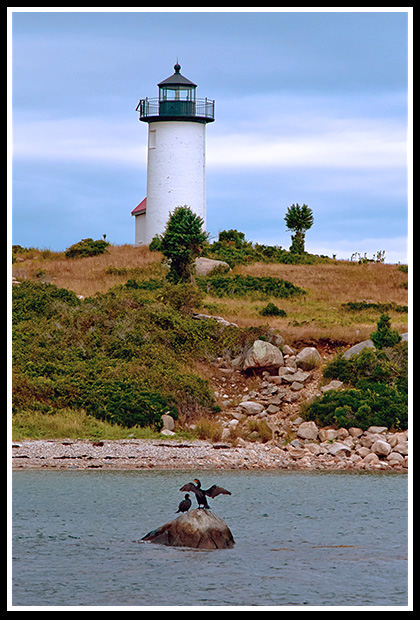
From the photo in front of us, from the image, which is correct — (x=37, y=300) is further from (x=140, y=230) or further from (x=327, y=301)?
(x=140, y=230)

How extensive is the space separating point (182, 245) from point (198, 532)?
25.6 metres

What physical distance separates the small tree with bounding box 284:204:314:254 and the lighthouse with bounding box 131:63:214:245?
821cm

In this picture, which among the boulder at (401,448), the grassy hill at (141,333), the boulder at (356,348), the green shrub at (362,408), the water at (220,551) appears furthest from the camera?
the boulder at (356,348)

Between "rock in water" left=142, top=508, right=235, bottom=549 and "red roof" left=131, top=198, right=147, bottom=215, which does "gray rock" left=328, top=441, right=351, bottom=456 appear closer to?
"rock in water" left=142, top=508, right=235, bottom=549

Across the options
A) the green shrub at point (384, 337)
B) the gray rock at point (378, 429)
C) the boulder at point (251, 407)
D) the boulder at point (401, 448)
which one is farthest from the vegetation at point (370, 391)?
the boulder at point (251, 407)

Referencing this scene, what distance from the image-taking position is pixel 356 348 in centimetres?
2567

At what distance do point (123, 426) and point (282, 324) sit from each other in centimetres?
873

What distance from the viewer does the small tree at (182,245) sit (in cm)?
3684

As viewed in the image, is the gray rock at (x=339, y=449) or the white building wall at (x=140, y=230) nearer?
the gray rock at (x=339, y=449)

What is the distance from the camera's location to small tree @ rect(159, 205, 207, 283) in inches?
1451

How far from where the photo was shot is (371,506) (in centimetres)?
1602

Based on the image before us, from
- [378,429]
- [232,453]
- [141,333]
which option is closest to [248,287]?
[141,333]

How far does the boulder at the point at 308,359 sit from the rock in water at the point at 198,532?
1274 cm

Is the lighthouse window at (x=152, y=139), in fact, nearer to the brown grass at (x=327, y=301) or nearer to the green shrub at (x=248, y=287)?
the brown grass at (x=327, y=301)
